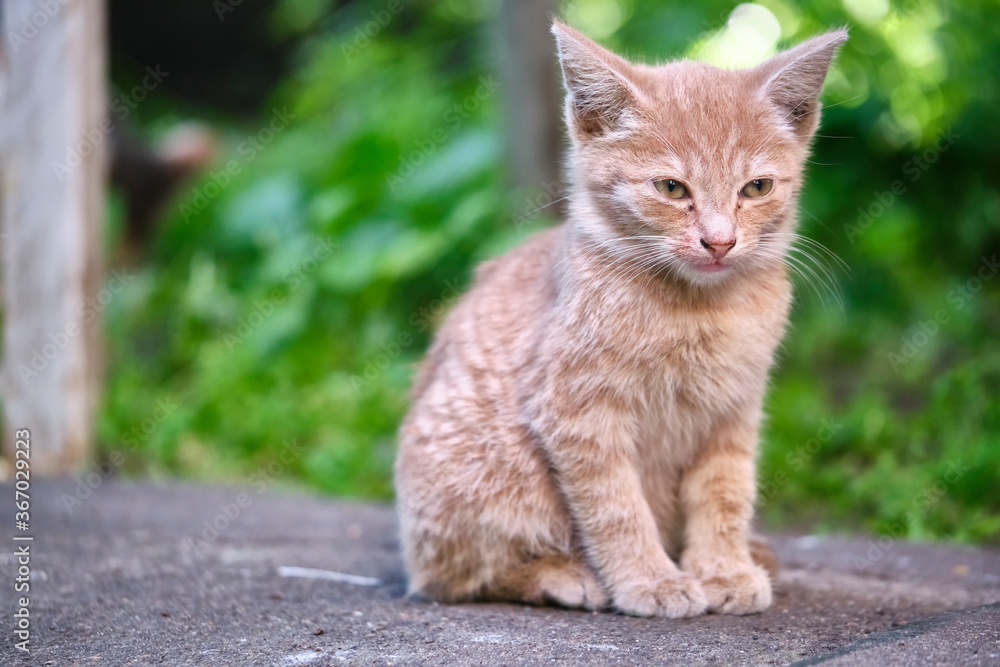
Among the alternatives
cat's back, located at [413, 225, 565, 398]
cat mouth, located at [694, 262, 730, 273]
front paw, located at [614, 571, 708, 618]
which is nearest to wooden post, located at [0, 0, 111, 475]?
cat's back, located at [413, 225, 565, 398]

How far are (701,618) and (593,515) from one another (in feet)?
1.39

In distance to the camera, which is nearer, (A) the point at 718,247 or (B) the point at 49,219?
(A) the point at 718,247

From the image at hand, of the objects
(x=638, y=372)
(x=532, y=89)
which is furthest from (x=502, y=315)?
(x=532, y=89)

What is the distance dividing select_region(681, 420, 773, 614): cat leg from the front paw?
0.21ft

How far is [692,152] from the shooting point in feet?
8.95

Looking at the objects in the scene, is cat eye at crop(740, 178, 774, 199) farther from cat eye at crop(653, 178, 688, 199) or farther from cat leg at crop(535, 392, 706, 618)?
cat leg at crop(535, 392, 706, 618)

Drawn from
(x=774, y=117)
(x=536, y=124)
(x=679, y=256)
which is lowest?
(x=679, y=256)

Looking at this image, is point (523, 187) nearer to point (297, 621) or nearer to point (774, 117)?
point (774, 117)

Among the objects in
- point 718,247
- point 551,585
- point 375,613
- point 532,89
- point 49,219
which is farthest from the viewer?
point 532,89

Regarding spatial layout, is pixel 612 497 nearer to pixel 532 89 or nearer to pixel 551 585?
pixel 551 585

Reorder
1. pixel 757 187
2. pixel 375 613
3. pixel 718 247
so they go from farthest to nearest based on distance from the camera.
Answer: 1. pixel 375 613
2. pixel 757 187
3. pixel 718 247

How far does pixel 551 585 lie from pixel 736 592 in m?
0.56

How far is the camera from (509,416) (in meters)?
3.04

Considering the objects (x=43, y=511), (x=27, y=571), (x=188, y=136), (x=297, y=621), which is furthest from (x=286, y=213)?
(x=297, y=621)
